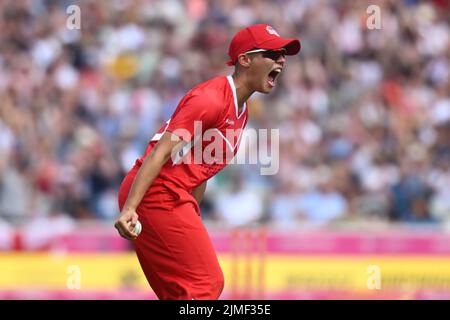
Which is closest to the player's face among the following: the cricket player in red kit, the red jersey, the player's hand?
the cricket player in red kit

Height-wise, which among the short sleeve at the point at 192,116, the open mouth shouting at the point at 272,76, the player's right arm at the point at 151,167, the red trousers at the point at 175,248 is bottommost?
the red trousers at the point at 175,248

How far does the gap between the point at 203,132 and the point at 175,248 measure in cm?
74

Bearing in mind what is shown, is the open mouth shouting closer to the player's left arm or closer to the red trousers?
the player's left arm

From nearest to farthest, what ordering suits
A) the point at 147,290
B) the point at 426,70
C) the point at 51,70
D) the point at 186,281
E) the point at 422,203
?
the point at 186,281, the point at 147,290, the point at 422,203, the point at 51,70, the point at 426,70

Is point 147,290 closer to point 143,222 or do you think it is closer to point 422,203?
point 422,203

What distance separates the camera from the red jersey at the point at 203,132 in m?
6.91

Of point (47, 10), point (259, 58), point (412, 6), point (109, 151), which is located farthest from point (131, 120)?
point (259, 58)

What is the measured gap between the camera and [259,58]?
734 cm

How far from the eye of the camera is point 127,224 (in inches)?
263

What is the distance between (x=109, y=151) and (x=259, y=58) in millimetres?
7684

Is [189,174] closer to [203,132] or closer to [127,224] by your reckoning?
[203,132]

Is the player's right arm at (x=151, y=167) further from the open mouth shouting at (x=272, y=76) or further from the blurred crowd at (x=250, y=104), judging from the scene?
the blurred crowd at (x=250, y=104)

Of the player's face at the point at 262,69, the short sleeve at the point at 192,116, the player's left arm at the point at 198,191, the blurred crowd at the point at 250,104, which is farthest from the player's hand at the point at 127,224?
the blurred crowd at the point at 250,104

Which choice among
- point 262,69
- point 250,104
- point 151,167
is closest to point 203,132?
point 151,167
